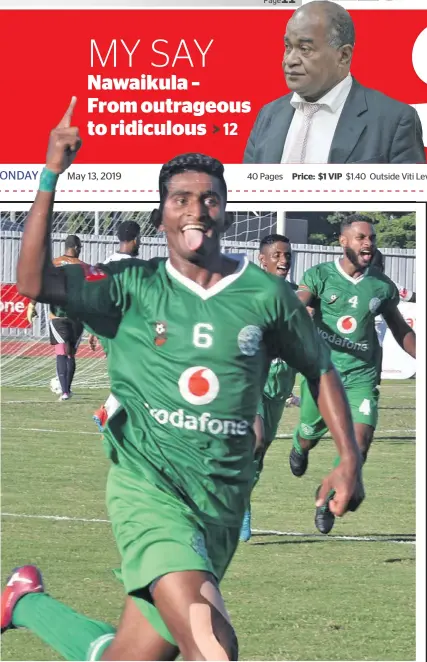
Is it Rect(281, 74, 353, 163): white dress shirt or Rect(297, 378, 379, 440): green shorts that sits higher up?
Rect(281, 74, 353, 163): white dress shirt

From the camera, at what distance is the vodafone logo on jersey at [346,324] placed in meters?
10.6

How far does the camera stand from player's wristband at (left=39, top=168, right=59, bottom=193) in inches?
206

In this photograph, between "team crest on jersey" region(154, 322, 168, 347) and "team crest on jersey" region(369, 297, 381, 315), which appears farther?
"team crest on jersey" region(369, 297, 381, 315)

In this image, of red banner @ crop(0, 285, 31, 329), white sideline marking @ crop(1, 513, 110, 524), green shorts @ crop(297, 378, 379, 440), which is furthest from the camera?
green shorts @ crop(297, 378, 379, 440)

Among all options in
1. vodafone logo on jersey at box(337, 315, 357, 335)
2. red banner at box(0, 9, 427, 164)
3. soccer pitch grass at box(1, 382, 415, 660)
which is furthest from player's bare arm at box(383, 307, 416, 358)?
red banner at box(0, 9, 427, 164)

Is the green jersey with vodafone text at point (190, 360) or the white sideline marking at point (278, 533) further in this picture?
the white sideline marking at point (278, 533)

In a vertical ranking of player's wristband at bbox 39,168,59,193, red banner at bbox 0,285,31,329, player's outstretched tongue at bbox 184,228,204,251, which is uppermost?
player's wristband at bbox 39,168,59,193

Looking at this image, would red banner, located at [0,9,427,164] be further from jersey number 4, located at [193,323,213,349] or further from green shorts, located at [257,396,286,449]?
green shorts, located at [257,396,286,449]

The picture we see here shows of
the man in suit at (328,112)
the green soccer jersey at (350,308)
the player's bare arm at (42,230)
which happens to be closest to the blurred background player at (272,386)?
the green soccer jersey at (350,308)

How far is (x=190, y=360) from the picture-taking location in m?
5.42

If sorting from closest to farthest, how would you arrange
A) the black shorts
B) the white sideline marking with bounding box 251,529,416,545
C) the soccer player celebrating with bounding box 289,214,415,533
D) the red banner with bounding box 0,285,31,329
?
the red banner with bounding box 0,285,31,329 → the white sideline marking with bounding box 251,529,416,545 → the soccer player celebrating with bounding box 289,214,415,533 → the black shorts

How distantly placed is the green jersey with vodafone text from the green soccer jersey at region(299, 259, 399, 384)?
15.7 ft

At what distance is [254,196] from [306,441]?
4865 mm

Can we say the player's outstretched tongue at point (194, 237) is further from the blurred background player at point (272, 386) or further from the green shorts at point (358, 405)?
the green shorts at point (358, 405)
